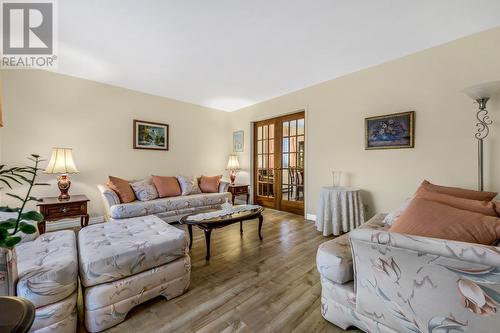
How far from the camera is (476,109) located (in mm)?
2281

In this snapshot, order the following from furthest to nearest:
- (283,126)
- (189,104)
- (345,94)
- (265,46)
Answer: (189,104) → (283,126) → (345,94) → (265,46)

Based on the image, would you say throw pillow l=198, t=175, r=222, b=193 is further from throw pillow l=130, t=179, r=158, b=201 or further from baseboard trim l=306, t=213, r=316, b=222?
baseboard trim l=306, t=213, r=316, b=222

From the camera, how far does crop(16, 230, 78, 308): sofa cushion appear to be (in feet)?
3.73

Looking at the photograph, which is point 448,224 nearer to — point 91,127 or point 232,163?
point 232,163

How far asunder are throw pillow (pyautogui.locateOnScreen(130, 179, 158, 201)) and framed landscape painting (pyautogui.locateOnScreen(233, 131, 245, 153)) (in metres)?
2.28

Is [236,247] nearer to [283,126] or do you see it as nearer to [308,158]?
[308,158]

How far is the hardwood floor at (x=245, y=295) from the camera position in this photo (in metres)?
1.38

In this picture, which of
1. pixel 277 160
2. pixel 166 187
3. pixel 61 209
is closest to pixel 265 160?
pixel 277 160

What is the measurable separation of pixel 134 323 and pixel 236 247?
1337 millimetres

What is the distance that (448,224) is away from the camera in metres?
1.21

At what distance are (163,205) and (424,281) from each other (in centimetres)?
327

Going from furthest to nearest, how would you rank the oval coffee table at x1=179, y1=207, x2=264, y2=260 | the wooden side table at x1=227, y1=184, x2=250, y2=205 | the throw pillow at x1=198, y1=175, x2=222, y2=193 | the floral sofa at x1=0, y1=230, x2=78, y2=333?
the wooden side table at x1=227, y1=184, x2=250, y2=205 < the throw pillow at x1=198, y1=175, x2=222, y2=193 < the oval coffee table at x1=179, y1=207, x2=264, y2=260 < the floral sofa at x1=0, y1=230, x2=78, y2=333

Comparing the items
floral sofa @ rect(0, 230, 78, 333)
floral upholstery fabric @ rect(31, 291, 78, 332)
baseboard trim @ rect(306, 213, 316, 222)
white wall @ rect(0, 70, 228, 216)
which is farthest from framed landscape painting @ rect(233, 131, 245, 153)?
floral upholstery fabric @ rect(31, 291, 78, 332)

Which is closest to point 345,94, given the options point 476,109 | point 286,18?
point 476,109
